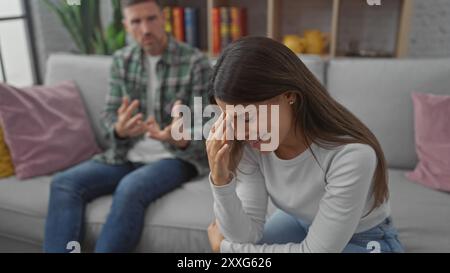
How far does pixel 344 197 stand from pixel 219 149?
0.65 feet

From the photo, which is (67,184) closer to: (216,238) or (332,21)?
(216,238)

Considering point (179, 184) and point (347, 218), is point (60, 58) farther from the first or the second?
point (347, 218)

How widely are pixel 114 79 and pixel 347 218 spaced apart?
0.87 m

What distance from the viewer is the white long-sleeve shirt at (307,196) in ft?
1.86

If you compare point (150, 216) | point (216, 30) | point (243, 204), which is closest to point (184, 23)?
point (216, 30)

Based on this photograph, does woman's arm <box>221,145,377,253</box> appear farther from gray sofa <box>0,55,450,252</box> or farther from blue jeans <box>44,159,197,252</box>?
blue jeans <box>44,159,197,252</box>

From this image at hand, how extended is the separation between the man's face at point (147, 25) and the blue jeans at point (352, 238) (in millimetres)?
573

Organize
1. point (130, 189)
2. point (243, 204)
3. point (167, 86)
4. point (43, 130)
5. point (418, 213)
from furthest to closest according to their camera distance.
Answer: point (43, 130) < point (167, 86) < point (130, 189) < point (418, 213) < point (243, 204)

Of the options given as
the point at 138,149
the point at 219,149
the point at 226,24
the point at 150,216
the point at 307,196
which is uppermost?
the point at 226,24

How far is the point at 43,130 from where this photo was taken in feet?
4.03

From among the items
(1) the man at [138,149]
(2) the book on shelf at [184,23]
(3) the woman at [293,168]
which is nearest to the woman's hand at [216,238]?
(3) the woman at [293,168]

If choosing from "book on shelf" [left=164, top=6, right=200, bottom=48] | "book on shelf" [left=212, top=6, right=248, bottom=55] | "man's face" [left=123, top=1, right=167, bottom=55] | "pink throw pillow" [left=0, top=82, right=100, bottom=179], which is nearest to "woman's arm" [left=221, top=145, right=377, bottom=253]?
"man's face" [left=123, top=1, right=167, bottom=55]
